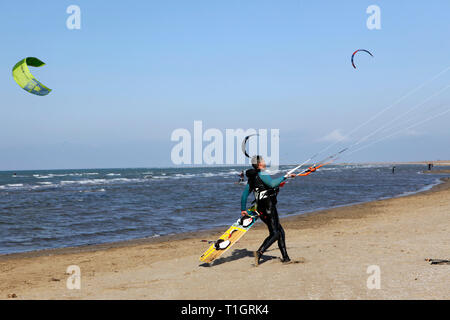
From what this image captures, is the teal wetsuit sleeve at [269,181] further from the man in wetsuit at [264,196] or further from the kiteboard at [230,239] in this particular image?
the kiteboard at [230,239]

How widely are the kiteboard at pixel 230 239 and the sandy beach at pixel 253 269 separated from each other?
21 cm

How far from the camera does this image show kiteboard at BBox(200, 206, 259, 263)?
8078 millimetres

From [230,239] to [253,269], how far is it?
1.11 m

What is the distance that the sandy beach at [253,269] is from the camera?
230 inches

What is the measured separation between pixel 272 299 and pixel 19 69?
5827mm

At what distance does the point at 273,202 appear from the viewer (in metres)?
7.42

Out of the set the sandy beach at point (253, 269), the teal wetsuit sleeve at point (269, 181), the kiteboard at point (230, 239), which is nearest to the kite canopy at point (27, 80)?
the sandy beach at point (253, 269)

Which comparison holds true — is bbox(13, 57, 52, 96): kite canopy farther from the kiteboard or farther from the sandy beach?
the kiteboard

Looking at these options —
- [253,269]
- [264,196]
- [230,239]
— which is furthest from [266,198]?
[230,239]

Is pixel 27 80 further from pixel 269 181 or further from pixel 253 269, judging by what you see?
pixel 253 269

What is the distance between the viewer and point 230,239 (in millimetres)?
8328

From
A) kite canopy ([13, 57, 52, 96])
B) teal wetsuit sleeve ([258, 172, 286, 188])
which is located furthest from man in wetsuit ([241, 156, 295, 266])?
kite canopy ([13, 57, 52, 96])
